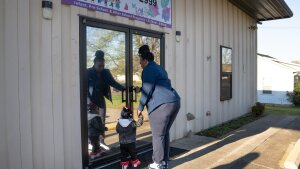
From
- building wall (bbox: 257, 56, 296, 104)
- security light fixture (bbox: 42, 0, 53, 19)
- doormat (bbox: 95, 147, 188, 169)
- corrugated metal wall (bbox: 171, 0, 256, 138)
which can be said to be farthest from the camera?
building wall (bbox: 257, 56, 296, 104)

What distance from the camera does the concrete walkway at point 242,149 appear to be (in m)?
5.32

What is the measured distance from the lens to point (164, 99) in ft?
13.9

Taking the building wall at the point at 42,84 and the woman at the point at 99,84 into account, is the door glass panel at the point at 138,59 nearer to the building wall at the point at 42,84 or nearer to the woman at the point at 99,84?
the building wall at the point at 42,84

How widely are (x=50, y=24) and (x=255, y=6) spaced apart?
876 centimetres

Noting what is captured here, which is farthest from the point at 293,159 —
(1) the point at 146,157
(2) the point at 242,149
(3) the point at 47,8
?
(3) the point at 47,8

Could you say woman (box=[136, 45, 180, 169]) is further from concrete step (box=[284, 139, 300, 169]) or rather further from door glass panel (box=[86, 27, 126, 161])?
concrete step (box=[284, 139, 300, 169])

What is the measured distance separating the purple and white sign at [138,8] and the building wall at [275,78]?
24.9 m

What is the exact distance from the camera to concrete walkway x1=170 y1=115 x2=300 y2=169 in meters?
5.32

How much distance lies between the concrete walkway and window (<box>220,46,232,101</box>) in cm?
141

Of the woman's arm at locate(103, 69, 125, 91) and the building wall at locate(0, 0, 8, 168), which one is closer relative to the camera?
the building wall at locate(0, 0, 8, 168)

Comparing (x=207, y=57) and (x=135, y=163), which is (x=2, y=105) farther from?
(x=207, y=57)

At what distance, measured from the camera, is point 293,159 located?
5.48 metres

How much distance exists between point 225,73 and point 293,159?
4882 millimetres

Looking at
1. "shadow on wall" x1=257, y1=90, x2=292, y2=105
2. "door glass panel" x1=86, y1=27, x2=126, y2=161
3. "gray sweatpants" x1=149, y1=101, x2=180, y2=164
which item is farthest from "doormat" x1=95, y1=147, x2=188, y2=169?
"shadow on wall" x1=257, y1=90, x2=292, y2=105
